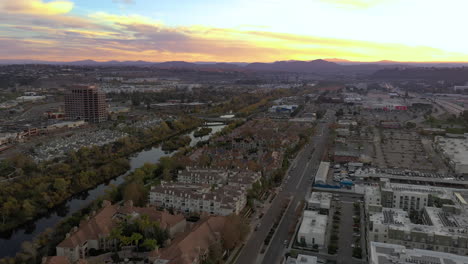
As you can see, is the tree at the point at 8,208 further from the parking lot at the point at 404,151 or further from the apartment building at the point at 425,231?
the parking lot at the point at 404,151

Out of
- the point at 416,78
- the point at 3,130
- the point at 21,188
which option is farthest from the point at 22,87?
the point at 416,78

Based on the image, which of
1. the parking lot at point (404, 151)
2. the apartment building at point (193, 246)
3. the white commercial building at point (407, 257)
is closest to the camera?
the white commercial building at point (407, 257)

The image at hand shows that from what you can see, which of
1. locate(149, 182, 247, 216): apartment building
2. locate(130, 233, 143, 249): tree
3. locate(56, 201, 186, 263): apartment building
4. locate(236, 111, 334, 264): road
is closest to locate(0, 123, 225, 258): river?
locate(56, 201, 186, 263): apartment building

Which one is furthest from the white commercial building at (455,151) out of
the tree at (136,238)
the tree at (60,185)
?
the tree at (60,185)

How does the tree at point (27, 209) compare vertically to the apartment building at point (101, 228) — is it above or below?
below

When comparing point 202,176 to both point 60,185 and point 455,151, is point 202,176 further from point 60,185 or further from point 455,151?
point 455,151

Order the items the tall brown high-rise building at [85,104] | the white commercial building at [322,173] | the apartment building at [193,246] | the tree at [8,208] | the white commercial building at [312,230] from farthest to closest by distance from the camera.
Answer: the tall brown high-rise building at [85,104], the white commercial building at [322,173], the tree at [8,208], the white commercial building at [312,230], the apartment building at [193,246]

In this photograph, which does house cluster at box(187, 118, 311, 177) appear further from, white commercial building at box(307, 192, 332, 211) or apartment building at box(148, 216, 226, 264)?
apartment building at box(148, 216, 226, 264)
